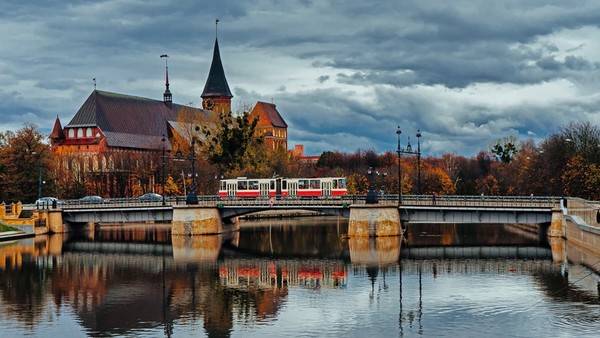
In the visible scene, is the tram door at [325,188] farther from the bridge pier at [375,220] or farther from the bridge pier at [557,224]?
the bridge pier at [557,224]

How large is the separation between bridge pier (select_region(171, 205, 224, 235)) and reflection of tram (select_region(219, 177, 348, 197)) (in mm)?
9609

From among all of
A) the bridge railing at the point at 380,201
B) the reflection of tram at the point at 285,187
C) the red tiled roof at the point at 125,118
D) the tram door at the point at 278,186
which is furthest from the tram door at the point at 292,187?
the red tiled roof at the point at 125,118

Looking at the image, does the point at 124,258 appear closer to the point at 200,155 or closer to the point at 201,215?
the point at 201,215

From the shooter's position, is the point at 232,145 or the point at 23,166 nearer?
the point at 23,166

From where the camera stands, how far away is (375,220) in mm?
80562

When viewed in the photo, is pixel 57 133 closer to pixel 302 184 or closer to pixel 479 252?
pixel 302 184

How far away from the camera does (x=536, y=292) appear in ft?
160

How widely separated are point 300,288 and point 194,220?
36232 millimetres

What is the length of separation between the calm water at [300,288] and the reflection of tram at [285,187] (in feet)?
29.4

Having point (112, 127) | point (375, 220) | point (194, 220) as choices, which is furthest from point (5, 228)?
point (112, 127)

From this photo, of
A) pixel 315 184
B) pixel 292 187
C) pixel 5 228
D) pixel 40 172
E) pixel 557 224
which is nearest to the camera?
pixel 557 224

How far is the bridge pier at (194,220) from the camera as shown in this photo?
8744 centimetres

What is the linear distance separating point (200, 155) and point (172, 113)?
182 ft

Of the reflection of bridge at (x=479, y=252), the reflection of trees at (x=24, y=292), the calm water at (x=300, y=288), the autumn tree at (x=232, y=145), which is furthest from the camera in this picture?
the autumn tree at (x=232, y=145)
